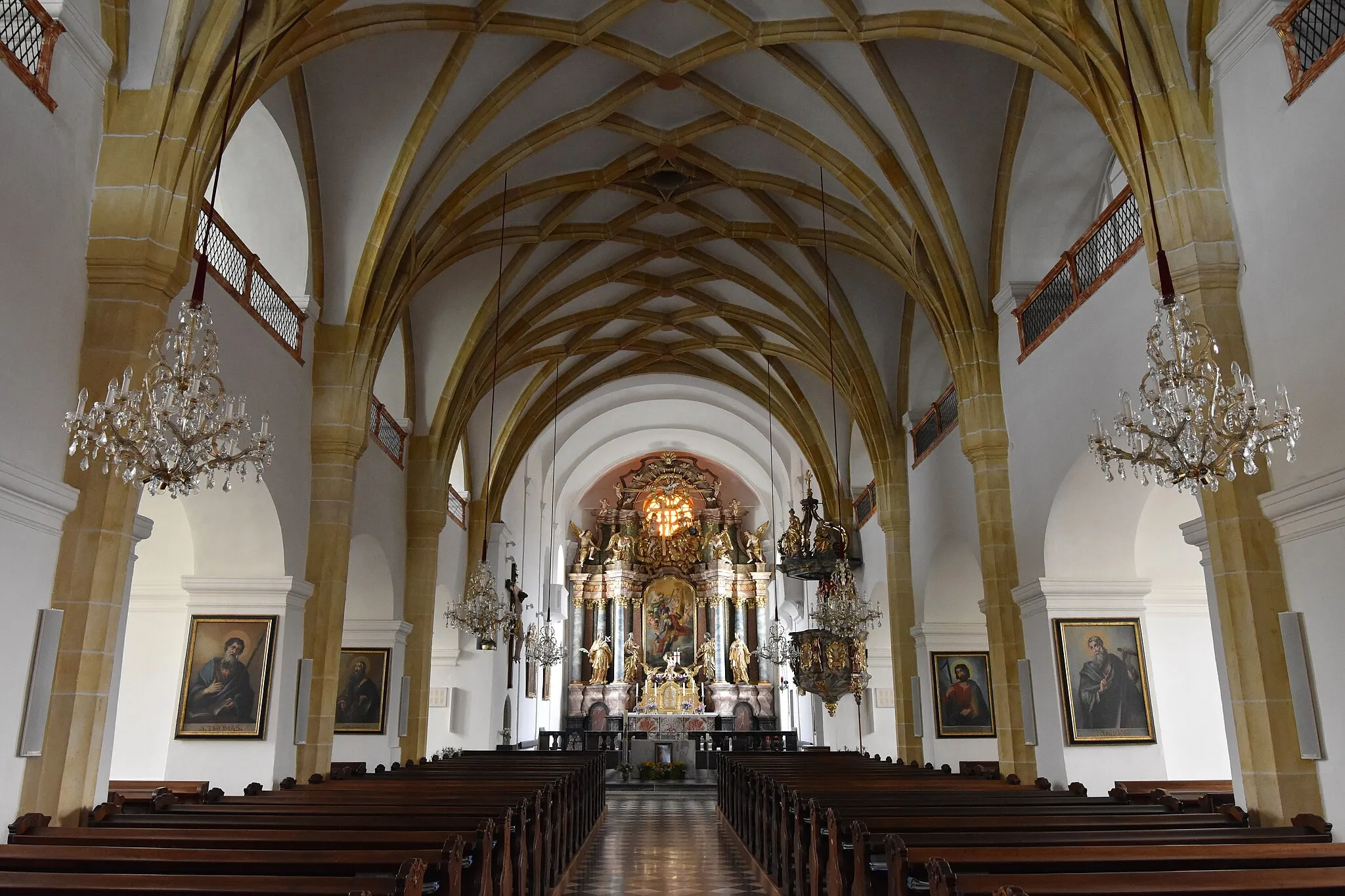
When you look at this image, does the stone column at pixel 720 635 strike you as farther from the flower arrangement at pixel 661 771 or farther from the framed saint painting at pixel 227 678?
the framed saint painting at pixel 227 678

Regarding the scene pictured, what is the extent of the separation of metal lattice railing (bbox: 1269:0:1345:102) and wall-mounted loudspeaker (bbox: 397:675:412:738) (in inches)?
516

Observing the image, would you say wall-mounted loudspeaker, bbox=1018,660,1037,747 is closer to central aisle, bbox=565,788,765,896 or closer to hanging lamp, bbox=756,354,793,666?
central aisle, bbox=565,788,765,896

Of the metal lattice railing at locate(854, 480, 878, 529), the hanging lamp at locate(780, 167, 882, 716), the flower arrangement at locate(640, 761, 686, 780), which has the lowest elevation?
the flower arrangement at locate(640, 761, 686, 780)

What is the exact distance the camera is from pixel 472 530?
1945 centimetres

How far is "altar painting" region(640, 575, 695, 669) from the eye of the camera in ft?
96.1

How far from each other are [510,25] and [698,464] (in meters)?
20.9

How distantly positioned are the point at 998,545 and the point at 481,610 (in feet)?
23.4

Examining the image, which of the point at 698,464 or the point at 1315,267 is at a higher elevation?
the point at 698,464

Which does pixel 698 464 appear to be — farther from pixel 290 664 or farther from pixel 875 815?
pixel 875 815

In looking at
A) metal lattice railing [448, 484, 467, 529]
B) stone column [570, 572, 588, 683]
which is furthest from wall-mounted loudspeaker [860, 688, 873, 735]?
stone column [570, 572, 588, 683]

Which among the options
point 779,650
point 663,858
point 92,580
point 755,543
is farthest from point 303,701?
point 755,543

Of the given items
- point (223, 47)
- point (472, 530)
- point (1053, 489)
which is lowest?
point (1053, 489)

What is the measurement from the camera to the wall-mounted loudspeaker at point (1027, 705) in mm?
10609

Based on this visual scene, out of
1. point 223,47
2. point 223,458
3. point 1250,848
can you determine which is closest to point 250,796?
point 223,458
